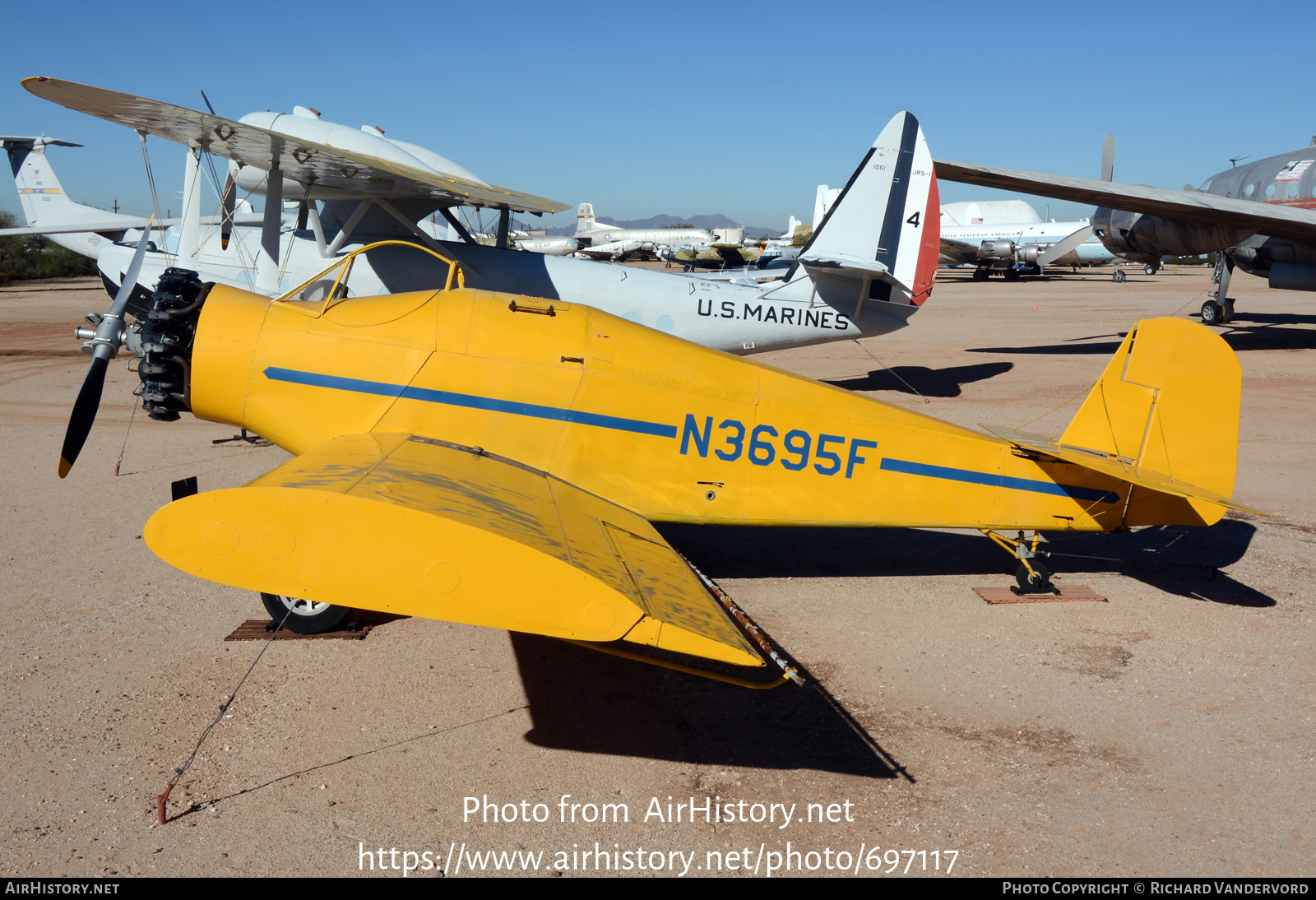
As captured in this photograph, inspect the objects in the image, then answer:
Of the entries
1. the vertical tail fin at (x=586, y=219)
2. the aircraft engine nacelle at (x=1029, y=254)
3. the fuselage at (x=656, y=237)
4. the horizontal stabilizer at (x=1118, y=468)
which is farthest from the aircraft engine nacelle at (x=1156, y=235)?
the vertical tail fin at (x=586, y=219)

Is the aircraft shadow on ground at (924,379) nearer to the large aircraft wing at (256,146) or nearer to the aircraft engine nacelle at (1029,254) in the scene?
the large aircraft wing at (256,146)

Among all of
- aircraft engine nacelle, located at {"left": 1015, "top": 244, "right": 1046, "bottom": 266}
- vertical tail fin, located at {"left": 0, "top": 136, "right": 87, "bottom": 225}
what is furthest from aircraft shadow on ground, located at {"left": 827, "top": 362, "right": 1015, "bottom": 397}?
aircraft engine nacelle, located at {"left": 1015, "top": 244, "right": 1046, "bottom": 266}

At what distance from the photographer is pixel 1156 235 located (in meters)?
22.3

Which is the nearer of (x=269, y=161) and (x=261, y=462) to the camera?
(x=261, y=462)

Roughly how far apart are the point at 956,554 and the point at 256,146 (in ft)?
29.2

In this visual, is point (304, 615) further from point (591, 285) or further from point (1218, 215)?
point (1218, 215)

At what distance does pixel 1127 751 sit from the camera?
4.25 metres

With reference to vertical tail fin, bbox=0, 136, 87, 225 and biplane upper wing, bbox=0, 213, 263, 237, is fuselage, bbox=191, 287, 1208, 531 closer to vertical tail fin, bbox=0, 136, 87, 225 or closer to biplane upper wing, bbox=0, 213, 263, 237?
biplane upper wing, bbox=0, 213, 263, 237

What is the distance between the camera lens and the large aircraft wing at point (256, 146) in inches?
355

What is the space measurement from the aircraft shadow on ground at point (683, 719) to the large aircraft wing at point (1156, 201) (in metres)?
16.4
